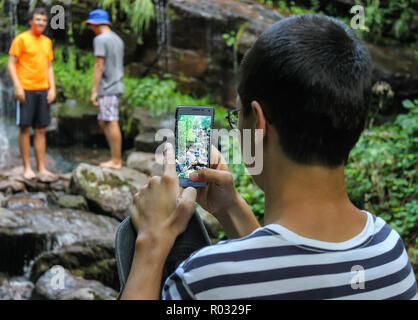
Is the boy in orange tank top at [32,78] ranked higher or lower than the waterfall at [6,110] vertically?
higher

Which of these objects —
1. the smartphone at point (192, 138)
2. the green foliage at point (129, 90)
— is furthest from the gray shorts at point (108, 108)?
the smartphone at point (192, 138)

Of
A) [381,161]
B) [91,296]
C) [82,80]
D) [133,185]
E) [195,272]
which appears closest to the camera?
[195,272]

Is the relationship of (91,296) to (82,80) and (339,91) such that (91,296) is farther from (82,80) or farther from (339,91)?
(82,80)

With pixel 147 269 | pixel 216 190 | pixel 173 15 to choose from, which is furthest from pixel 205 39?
pixel 147 269

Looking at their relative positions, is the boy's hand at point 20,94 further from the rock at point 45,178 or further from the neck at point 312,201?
the neck at point 312,201

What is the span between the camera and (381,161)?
568 centimetres

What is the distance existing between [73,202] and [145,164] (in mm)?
1820

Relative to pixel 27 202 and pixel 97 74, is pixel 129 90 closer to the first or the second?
pixel 97 74

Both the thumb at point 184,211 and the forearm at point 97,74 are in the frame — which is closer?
the thumb at point 184,211

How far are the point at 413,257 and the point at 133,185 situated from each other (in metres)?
3.36

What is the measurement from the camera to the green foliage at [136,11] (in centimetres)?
1040

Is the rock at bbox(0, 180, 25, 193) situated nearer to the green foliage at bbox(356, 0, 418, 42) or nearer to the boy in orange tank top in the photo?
the boy in orange tank top
